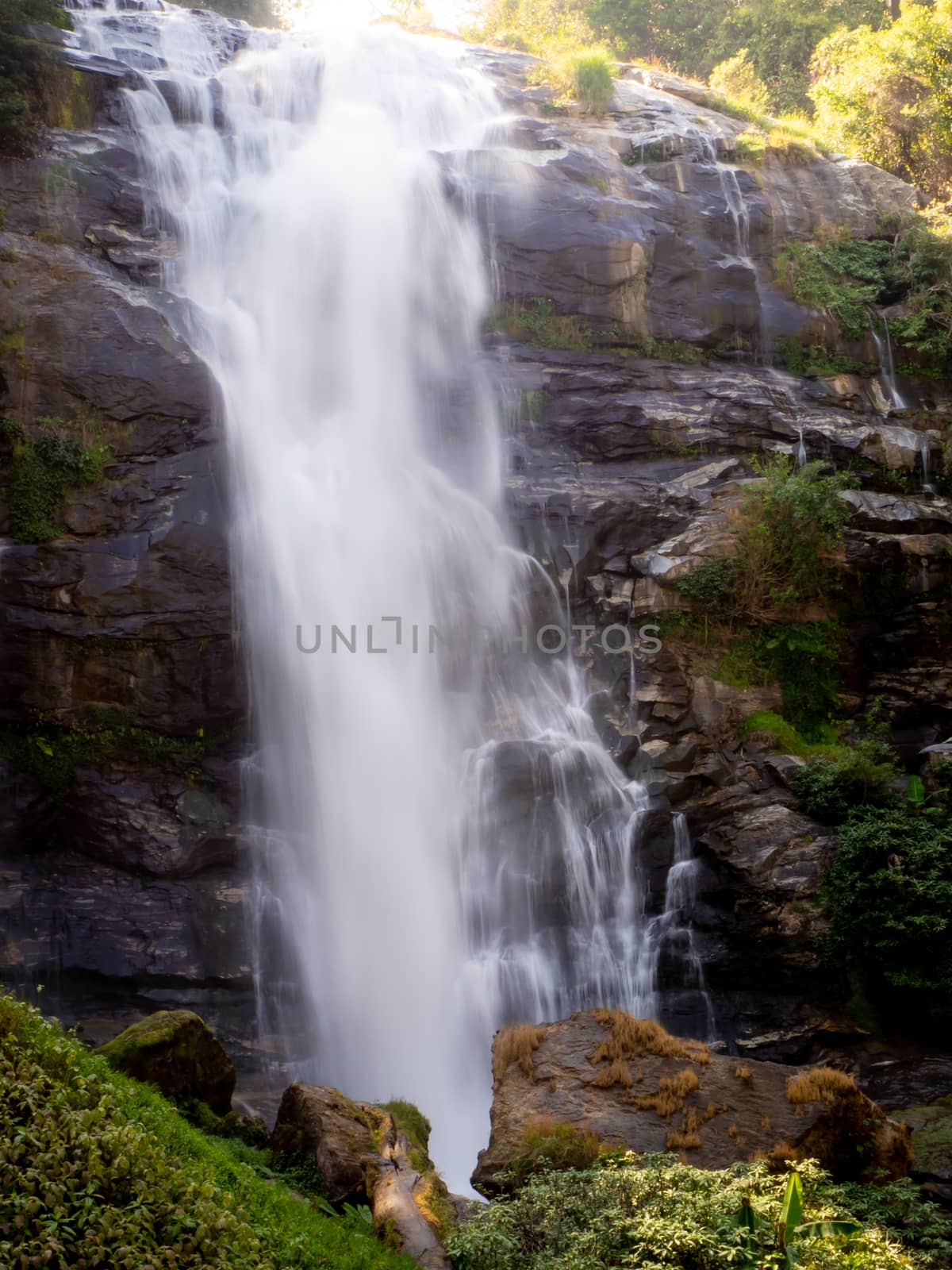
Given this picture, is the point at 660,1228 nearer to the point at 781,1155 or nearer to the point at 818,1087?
the point at 781,1155

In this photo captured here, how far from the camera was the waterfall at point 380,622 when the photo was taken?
1277 centimetres

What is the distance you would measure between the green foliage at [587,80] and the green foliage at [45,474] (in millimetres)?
15188

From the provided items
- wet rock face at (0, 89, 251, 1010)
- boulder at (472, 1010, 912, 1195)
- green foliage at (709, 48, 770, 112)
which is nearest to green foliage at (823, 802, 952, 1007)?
boulder at (472, 1010, 912, 1195)

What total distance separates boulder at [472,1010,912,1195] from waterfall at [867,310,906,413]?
14.4 metres

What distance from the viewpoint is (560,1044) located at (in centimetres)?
973

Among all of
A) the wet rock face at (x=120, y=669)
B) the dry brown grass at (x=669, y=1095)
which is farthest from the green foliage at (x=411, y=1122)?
the wet rock face at (x=120, y=669)

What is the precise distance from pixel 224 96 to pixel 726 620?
48.7 feet

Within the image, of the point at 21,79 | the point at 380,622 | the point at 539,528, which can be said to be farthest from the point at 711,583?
the point at 21,79

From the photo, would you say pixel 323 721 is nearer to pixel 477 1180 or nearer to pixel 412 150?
pixel 477 1180

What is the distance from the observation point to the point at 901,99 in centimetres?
2350

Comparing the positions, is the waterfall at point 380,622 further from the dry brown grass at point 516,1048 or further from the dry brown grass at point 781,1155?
the dry brown grass at point 781,1155

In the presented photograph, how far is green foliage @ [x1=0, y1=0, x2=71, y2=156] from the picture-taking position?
16.7 m

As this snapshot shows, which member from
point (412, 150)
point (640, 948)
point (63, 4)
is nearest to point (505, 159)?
point (412, 150)

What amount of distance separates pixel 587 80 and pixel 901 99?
25.4 ft
